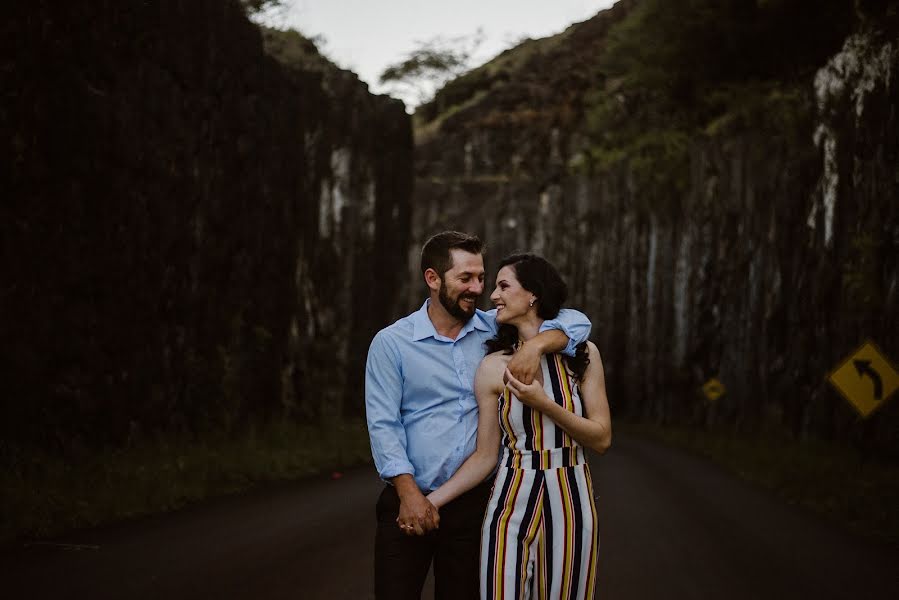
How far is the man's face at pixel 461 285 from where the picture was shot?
362cm

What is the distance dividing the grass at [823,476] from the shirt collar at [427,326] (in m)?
7.28

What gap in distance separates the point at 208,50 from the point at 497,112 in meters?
46.0

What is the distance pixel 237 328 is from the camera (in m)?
17.4

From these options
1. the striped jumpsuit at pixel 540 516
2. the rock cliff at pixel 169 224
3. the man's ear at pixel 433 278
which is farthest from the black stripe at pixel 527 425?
the rock cliff at pixel 169 224

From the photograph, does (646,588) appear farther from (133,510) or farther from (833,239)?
(833,239)

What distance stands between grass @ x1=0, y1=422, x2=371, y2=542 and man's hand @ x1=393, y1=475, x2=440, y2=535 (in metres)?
5.67

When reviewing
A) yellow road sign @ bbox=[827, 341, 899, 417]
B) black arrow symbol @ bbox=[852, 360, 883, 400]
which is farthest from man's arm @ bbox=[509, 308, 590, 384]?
black arrow symbol @ bbox=[852, 360, 883, 400]

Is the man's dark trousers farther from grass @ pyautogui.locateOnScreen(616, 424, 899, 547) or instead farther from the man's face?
grass @ pyautogui.locateOnScreen(616, 424, 899, 547)

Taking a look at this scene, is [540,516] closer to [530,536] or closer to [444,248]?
[530,536]

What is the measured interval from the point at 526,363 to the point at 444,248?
567mm

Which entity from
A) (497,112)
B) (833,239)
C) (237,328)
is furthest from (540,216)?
(237,328)

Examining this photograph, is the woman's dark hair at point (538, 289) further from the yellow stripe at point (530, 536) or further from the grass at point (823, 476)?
the grass at point (823, 476)

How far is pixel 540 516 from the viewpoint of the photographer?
3430 mm

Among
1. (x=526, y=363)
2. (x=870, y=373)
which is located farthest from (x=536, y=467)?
(x=870, y=373)
